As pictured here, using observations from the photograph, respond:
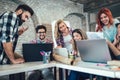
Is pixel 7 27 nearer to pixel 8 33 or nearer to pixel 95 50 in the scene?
pixel 8 33

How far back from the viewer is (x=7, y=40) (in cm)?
196

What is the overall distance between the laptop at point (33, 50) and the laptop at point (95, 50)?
1.66 feet

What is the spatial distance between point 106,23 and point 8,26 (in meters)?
1.54

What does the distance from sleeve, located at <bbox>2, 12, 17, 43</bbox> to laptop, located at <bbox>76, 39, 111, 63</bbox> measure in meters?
0.82

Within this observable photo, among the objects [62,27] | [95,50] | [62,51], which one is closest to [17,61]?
[62,51]

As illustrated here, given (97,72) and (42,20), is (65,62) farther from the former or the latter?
(42,20)

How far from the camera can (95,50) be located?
5.43 ft

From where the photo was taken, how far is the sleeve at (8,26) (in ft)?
6.46

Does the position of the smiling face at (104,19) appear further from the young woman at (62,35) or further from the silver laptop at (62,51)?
the silver laptop at (62,51)

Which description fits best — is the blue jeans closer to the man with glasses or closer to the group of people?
the group of people

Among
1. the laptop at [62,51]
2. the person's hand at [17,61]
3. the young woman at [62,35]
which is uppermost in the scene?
the young woman at [62,35]

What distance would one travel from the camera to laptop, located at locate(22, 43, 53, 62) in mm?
2102

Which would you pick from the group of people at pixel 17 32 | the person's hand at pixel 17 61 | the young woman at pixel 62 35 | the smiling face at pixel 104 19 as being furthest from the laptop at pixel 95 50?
the young woman at pixel 62 35

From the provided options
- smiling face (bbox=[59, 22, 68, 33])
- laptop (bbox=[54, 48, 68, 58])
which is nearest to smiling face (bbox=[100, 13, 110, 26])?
smiling face (bbox=[59, 22, 68, 33])
